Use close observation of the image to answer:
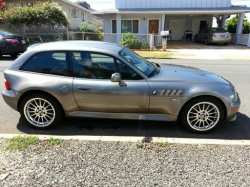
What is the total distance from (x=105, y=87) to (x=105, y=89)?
3 centimetres

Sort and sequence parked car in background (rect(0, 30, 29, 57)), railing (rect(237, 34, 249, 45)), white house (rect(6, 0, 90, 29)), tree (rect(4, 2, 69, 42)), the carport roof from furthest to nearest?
white house (rect(6, 0, 90, 29)) → railing (rect(237, 34, 249, 45)) → the carport roof → tree (rect(4, 2, 69, 42)) → parked car in background (rect(0, 30, 29, 57))

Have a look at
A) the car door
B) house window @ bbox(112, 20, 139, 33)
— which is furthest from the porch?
the car door

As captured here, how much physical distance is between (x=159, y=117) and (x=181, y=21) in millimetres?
22825

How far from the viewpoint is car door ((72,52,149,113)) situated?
3.60 m

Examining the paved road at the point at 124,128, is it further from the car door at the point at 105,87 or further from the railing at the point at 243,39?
the railing at the point at 243,39

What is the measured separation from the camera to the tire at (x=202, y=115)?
11.9ft

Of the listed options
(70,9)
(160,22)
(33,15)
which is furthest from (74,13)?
(160,22)

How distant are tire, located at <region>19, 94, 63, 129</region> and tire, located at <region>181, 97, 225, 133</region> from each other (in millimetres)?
2218

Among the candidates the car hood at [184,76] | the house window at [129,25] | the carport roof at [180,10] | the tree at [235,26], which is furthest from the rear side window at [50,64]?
the tree at [235,26]

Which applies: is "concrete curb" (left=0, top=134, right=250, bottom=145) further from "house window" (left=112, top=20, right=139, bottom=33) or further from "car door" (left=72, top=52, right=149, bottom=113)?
"house window" (left=112, top=20, right=139, bottom=33)

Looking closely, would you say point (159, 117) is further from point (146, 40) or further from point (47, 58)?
point (146, 40)

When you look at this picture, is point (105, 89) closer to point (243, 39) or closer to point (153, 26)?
point (153, 26)

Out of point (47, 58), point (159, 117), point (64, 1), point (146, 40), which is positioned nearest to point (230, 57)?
point (146, 40)

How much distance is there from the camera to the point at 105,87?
3613 mm
